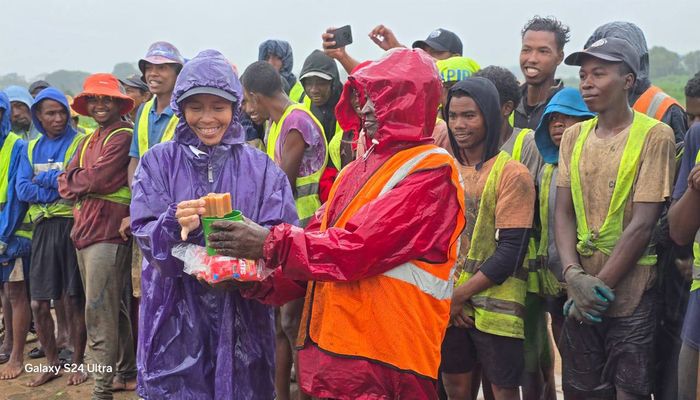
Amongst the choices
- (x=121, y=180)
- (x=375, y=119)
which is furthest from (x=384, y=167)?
(x=121, y=180)

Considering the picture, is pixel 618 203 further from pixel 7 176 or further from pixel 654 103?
pixel 7 176

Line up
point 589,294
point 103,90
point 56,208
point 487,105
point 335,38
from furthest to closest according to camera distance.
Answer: point 56,208, point 103,90, point 335,38, point 487,105, point 589,294

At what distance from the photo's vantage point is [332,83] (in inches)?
239

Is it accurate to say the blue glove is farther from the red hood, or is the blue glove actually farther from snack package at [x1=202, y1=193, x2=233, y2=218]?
the red hood

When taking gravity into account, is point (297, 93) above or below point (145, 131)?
above

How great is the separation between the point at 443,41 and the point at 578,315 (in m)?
2.90

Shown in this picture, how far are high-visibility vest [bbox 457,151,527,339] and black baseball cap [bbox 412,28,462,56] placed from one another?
6.78ft

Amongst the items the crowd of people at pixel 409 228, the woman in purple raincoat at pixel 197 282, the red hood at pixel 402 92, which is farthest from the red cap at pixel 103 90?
the red hood at pixel 402 92

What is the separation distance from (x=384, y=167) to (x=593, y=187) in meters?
1.42

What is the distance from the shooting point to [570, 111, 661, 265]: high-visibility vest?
130 inches

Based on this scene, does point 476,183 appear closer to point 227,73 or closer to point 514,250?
point 514,250

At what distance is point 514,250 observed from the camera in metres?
3.61

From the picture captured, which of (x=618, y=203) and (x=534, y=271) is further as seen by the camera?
(x=534, y=271)

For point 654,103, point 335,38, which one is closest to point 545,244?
point 654,103
